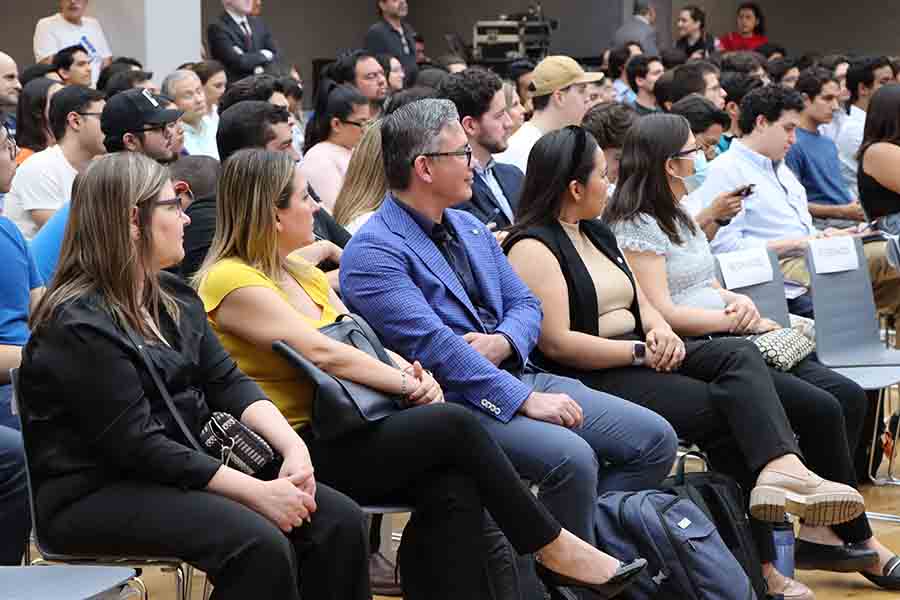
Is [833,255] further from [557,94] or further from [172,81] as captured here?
[172,81]

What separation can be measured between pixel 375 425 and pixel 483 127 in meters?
1.99

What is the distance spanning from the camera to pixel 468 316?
3746 mm

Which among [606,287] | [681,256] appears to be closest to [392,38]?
[681,256]

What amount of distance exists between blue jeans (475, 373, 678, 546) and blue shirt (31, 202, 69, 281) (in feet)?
4.05

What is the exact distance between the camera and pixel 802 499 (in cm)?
376

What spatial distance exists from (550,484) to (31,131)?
3.57 meters

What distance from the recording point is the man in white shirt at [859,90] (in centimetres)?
788

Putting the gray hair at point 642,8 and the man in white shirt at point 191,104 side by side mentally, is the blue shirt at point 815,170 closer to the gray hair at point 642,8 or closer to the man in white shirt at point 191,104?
the man in white shirt at point 191,104

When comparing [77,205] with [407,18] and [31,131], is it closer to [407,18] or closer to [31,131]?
[31,131]

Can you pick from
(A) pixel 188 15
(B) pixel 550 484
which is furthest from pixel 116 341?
(A) pixel 188 15

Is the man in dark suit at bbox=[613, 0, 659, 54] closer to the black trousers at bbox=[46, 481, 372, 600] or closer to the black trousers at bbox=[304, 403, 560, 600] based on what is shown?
the black trousers at bbox=[304, 403, 560, 600]

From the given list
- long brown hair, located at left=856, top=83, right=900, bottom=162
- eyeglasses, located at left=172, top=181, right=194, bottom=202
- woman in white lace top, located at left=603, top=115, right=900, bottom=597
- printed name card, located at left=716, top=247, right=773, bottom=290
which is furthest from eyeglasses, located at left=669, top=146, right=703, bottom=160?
long brown hair, located at left=856, top=83, right=900, bottom=162

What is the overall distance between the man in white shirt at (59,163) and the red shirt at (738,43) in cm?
998

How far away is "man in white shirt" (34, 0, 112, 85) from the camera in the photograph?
898 centimetres
